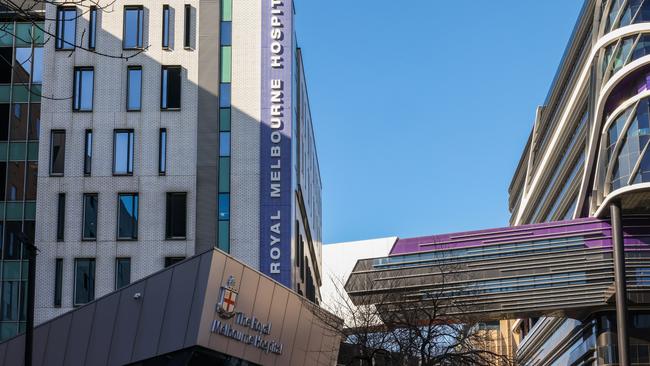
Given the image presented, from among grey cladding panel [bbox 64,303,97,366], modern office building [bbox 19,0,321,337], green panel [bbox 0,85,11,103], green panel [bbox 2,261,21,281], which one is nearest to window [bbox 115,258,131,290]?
modern office building [bbox 19,0,321,337]

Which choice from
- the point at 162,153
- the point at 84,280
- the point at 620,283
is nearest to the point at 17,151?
the point at 162,153

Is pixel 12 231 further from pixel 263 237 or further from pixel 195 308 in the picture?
pixel 195 308

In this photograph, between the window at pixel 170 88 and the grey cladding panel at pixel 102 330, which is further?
the window at pixel 170 88

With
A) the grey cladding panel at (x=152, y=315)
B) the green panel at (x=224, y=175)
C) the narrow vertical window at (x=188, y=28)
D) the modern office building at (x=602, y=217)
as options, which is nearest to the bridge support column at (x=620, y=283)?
the modern office building at (x=602, y=217)

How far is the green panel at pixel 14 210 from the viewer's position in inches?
2013

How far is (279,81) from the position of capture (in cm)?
5106

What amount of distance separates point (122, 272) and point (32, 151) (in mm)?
7862

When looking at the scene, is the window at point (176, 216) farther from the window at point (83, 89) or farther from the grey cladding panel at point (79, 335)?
the grey cladding panel at point (79, 335)

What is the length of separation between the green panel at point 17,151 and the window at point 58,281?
576 centimetres

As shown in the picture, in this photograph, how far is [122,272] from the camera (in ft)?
162

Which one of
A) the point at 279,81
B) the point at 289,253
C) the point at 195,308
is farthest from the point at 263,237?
the point at 195,308

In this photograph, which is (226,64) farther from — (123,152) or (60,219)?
(60,219)

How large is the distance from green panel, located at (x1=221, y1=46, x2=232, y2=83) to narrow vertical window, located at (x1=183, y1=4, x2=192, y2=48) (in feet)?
5.45

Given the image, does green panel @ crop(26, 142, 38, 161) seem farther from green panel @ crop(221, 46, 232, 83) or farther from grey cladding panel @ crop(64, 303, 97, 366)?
Answer: grey cladding panel @ crop(64, 303, 97, 366)
